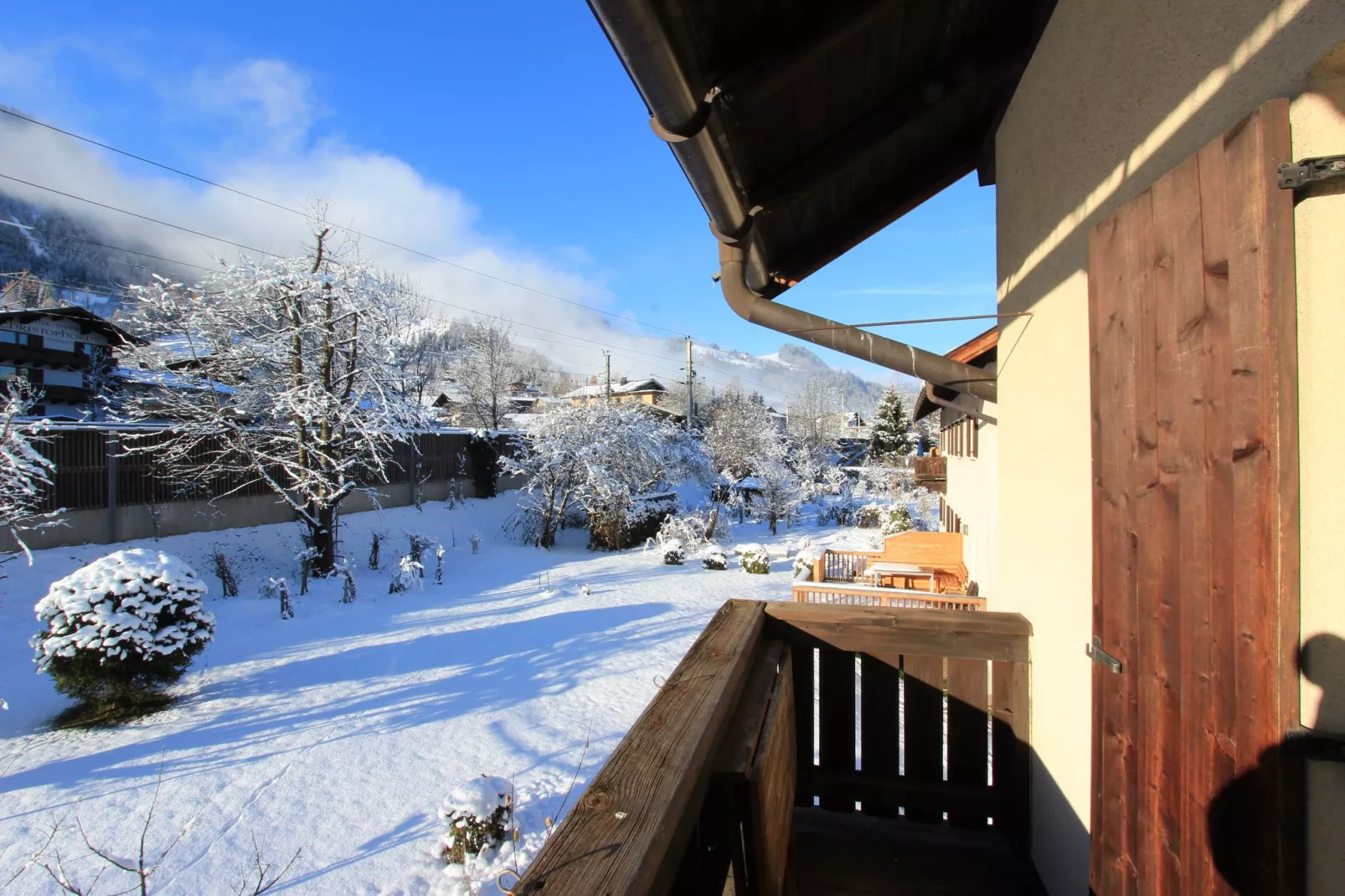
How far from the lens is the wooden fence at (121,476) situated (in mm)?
9969

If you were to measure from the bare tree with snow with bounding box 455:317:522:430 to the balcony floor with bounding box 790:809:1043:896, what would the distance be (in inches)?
1191

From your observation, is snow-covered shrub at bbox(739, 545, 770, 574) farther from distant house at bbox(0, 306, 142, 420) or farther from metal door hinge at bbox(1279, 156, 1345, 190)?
distant house at bbox(0, 306, 142, 420)

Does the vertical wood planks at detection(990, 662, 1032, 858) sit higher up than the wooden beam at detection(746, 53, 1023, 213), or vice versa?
the wooden beam at detection(746, 53, 1023, 213)

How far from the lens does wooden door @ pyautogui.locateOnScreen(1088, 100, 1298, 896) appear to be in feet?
3.07

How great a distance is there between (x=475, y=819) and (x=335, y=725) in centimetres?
261

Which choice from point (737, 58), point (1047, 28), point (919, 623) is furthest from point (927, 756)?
point (1047, 28)

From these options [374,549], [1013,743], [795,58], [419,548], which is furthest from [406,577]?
[795,58]

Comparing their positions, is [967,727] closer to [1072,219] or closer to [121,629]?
[1072,219]

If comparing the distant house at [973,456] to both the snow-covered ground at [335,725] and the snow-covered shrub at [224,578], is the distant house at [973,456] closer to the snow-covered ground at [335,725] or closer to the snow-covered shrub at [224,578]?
the snow-covered ground at [335,725]

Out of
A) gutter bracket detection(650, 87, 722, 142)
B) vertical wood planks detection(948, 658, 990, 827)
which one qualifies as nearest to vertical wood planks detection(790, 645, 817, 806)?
vertical wood planks detection(948, 658, 990, 827)

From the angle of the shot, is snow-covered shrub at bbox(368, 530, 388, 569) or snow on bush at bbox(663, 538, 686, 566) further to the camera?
snow on bush at bbox(663, 538, 686, 566)

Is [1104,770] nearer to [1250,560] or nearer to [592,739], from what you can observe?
[1250,560]

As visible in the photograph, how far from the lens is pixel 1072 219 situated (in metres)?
1.92

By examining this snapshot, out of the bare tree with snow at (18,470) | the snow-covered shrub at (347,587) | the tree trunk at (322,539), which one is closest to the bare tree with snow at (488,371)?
the tree trunk at (322,539)
